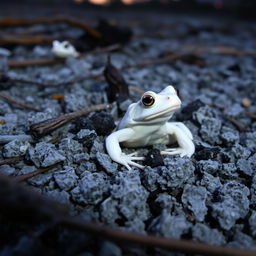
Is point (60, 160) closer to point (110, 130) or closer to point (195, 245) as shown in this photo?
point (110, 130)

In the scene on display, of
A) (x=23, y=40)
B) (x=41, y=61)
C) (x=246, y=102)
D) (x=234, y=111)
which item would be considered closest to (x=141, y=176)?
(x=234, y=111)

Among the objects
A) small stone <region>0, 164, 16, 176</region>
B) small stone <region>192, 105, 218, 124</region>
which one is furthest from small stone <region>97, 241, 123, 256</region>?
small stone <region>192, 105, 218, 124</region>

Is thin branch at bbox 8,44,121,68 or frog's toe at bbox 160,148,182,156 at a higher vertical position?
thin branch at bbox 8,44,121,68

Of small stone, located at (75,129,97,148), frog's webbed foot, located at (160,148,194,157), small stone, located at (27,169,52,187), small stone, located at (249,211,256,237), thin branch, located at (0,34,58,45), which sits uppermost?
thin branch, located at (0,34,58,45)

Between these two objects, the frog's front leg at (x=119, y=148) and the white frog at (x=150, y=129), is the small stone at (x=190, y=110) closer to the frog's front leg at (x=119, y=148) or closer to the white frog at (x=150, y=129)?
the white frog at (x=150, y=129)

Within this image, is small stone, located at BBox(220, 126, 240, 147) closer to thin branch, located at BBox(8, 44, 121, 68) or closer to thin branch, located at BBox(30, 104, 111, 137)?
thin branch, located at BBox(30, 104, 111, 137)

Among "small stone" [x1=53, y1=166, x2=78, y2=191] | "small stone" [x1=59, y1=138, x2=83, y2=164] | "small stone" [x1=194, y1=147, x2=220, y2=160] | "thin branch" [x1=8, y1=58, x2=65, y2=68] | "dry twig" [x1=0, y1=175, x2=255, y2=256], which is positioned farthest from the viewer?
"thin branch" [x1=8, y1=58, x2=65, y2=68]

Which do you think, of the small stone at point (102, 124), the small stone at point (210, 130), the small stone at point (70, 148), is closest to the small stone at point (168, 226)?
the small stone at point (70, 148)
